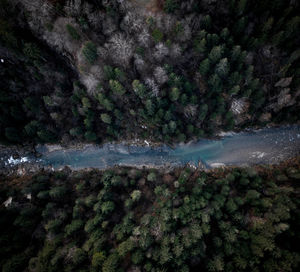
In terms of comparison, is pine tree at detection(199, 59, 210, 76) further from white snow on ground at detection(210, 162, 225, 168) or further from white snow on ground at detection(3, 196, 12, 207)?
white snow on ground at detection(3, 196, 12, 207)

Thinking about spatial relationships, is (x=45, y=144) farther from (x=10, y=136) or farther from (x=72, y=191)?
(x=72, y=191)

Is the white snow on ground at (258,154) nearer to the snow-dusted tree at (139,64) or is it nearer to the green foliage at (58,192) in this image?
the snow-dusted tree at (139,64)

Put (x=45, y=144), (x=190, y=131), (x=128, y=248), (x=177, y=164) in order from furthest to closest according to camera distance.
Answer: (x=45, y=144)
(x=177, y=164)
(x=190, y=131)
(x=128, y=248)

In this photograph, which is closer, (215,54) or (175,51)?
(215,54)

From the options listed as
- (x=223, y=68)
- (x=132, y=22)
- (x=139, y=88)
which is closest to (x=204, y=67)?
(x=223, y=68)

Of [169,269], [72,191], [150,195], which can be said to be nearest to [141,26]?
[150,195]

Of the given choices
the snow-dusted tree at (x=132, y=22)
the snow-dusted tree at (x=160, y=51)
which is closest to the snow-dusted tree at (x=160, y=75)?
the snow-dusted tree at (x=160, y=51)

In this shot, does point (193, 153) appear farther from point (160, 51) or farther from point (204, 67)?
point (160, 51)
